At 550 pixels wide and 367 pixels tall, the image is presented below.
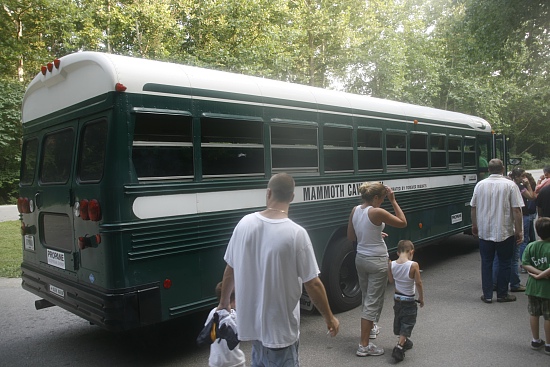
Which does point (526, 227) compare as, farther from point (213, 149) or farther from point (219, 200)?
point (213, 149)

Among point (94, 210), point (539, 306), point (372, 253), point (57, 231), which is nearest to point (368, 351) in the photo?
point (372, 253)

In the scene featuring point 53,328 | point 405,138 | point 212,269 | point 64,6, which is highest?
point 64,6

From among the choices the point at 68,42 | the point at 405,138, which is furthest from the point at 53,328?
the point at 68,42

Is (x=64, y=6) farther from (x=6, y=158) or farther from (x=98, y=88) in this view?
(x=98, y=88)

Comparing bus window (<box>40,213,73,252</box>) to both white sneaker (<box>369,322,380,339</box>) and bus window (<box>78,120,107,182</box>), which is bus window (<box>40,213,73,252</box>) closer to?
bus window (<box>78,120,107,182</box>)

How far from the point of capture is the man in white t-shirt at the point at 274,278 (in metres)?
2.65

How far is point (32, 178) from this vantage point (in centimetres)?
544

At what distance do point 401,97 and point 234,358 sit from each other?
21.2m

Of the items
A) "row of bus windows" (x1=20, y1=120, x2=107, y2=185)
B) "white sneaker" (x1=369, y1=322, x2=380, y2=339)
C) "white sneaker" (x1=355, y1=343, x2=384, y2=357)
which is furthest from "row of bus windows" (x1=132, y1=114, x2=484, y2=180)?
"white sneaker" (x1=355, y1=343, x2=384, y2=357)

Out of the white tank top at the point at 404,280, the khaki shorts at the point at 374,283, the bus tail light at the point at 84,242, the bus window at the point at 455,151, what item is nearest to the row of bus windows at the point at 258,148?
the bus tail light at the point at 84,242

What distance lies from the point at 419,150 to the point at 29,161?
19.5 ft

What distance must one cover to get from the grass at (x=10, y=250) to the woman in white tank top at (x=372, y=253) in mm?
7280

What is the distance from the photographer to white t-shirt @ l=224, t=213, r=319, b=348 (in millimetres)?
2652

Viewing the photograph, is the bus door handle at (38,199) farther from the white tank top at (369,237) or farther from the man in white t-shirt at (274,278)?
the white tank top at (369,237)
